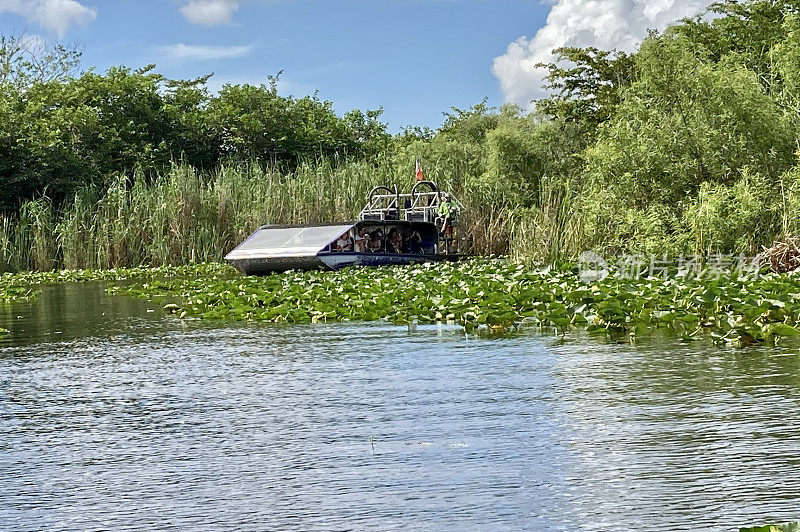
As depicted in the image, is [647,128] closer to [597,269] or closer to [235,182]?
[597,269]

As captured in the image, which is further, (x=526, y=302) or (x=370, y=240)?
(x=370, y=240)

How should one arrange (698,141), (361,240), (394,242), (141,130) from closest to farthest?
(698,141) < (361,240) < (394,242) < (141,130)

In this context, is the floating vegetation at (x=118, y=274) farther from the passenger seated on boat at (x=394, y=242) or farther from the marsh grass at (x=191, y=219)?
the passenger seated on boat at (x=394, y=242)

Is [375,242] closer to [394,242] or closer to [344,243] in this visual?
[394,242]

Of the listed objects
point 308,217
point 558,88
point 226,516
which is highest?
point 558,88

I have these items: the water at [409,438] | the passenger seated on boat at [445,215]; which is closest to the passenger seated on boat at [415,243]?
the passenger seated on boat at [445,215]

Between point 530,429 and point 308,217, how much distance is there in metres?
20.8

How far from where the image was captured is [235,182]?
27.7 m

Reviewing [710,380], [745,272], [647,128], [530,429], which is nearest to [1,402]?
[530,429]

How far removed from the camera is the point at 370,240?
22.8 m

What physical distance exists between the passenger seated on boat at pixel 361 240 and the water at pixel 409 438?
41.6 ft

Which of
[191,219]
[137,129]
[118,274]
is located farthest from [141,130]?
[118,274]

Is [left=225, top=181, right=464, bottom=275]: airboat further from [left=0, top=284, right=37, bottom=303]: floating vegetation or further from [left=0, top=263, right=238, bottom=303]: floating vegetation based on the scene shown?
[left=0, top=284, right=37, bottom=303]: floating vegetation

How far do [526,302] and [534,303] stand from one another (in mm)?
148
